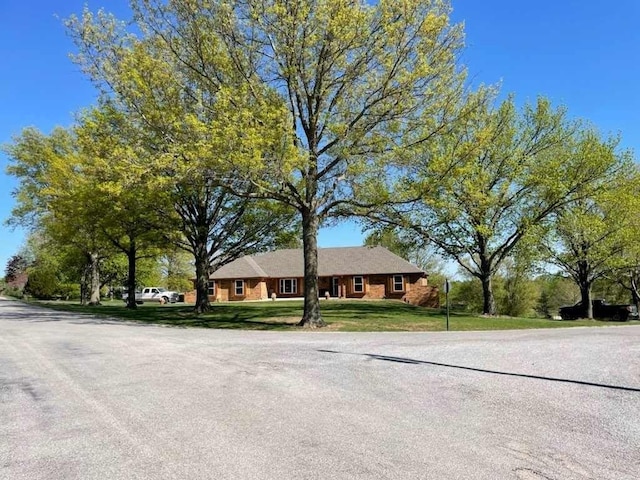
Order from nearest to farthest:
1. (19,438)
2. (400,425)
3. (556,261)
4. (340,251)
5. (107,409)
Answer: (19,438) → (400,425) → (107,409) → (556,261) → (340,251)

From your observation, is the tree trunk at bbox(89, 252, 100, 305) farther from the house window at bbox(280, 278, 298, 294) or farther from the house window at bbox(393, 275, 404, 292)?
the house window at bbox(393, 275, 404, 292)

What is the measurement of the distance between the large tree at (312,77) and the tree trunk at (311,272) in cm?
4

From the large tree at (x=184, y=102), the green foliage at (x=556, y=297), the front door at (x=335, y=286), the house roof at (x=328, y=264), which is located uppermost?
the large tree at (x=184, y=102)

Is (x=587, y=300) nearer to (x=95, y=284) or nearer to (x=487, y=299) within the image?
(x=487, y=299)

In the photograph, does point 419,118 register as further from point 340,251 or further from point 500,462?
point 340,251

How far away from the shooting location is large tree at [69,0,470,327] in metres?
18.1

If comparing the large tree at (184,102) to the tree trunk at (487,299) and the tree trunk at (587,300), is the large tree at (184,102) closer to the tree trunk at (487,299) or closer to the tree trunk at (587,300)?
the tree trunk at (487,299)

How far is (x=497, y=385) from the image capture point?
8.27m

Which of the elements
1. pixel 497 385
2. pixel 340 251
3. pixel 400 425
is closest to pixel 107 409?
pixel 400 425

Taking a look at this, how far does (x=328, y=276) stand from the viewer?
4875 centimetres

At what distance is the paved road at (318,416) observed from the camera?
188 inches

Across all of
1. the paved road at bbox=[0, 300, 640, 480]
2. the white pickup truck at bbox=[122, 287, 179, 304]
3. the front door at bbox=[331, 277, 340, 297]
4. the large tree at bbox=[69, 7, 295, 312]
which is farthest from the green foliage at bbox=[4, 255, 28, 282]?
the paved road at bbox=[0, 300, 640, 480]

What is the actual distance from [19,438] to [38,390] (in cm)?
245

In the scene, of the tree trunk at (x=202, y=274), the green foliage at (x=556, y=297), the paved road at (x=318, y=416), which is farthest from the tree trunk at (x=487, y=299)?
the green foliage at (x=556, y=297)
